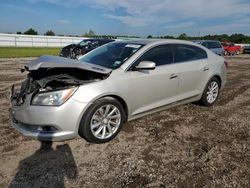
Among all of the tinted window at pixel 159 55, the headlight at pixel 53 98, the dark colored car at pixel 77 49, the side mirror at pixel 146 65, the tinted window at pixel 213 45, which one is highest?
the tinted window at pixel 213 45

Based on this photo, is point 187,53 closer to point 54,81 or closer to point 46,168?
point 54,81

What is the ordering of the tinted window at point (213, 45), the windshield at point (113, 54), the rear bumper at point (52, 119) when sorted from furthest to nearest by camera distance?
the tinted window at point (213, 45), the windshield at point (113, 54), the rear bumper at point (52, 119)

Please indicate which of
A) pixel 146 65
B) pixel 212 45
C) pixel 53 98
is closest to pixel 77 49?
pixel 212 45

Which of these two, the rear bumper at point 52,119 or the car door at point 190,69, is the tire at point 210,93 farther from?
the rear bumper at point 52,119

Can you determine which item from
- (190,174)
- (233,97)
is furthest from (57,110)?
(233,97)

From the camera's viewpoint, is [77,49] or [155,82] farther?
[77,49]

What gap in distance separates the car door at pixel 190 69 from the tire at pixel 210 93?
0.75ft

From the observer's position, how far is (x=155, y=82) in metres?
4.45

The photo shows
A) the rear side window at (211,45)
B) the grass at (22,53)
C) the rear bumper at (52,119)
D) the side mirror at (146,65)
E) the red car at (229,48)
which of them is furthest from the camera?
the red car at (229,48)

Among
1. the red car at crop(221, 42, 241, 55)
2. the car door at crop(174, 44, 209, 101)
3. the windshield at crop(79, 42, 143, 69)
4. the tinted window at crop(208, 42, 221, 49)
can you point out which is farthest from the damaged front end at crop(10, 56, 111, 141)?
the red car at crop(221, 42, 241, 55)

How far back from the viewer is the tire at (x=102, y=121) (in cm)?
369

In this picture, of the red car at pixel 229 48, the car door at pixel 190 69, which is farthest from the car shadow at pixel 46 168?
the red car at pixel 229 48

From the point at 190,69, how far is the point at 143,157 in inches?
93.2

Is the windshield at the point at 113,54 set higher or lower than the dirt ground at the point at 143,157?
higher
